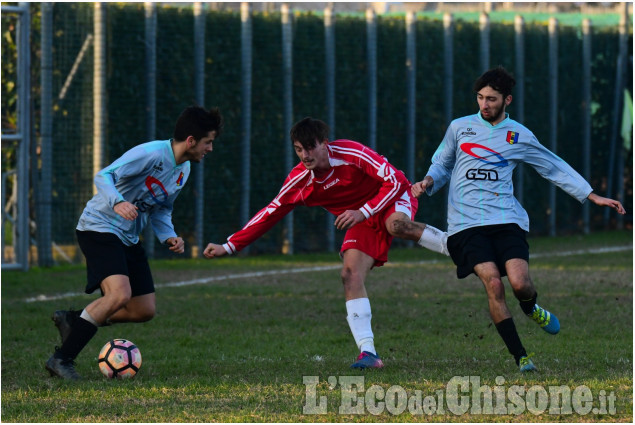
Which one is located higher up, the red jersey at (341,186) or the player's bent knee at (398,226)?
the red jersey at (341,186)

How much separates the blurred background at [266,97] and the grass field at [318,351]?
200cm

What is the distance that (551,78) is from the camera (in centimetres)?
2214

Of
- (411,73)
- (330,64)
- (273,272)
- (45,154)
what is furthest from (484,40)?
(45,154)

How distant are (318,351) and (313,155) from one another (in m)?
1.79

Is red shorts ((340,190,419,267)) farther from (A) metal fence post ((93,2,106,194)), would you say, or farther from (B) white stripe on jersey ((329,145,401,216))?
(A) metal fence post ((93,2,106,194))

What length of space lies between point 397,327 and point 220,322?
5.67 feet

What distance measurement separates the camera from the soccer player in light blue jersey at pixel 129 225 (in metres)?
7.35

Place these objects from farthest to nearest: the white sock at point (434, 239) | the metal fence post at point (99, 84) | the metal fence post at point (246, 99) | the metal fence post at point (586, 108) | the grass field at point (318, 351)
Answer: the metal fence post at point (586, 108), the metal fence post at point (246, 99), the metal fence post at point (99, 84), the white sock at point (434, 239), the grass field at point (318, 351)

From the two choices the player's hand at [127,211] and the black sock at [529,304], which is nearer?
the player's hand at [127,211]

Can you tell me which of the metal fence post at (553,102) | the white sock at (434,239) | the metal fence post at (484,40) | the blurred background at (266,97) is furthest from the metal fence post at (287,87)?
the white sock at (434,239)

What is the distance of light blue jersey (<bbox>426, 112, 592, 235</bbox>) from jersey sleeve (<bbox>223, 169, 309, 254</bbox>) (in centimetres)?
95

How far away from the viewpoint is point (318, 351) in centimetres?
859

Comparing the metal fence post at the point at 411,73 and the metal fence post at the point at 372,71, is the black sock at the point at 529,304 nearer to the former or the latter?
the metal fence post at the point at 372,71

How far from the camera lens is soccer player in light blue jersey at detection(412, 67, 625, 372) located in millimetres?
7336
